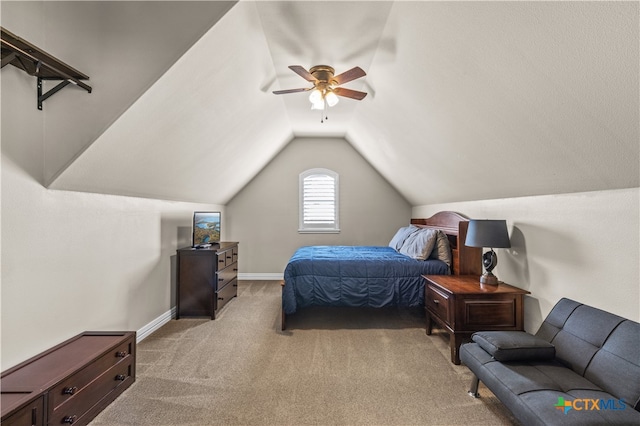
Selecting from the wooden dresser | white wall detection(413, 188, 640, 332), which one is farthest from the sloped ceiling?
the wooden dresser

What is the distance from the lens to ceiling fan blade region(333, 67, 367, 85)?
2.44 metres

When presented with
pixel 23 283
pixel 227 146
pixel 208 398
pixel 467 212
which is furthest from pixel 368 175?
pixel 23 283

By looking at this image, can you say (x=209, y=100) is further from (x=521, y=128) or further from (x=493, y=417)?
(x=493, y=417)

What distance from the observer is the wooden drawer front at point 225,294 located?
3.75m

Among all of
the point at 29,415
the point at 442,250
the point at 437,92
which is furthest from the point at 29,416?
the point at 442,250

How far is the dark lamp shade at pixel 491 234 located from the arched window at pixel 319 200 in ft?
10.7

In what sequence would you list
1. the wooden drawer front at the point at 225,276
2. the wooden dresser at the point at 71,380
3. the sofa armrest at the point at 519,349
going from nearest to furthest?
the wooden dresser at the point at 71,380 < the sofa armrest at the point at 519,349 < the wooden drawer front at the point at 225,276

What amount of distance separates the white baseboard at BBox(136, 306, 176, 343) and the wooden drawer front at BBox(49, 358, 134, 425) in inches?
34.8

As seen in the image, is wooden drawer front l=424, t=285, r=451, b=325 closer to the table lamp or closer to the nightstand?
the nightstand

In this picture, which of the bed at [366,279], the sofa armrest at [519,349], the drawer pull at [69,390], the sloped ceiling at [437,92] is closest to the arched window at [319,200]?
the sloped ceiling at [437,92]

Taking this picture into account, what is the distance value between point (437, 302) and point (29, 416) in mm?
3007

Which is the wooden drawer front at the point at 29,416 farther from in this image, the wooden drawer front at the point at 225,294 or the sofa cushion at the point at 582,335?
the sofa cushion at the point at 582,335

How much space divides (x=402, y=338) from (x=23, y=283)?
3137 mm

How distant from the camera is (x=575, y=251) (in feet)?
7.18
